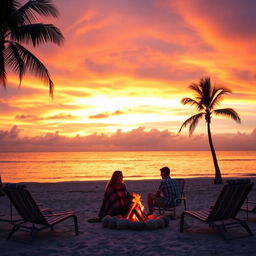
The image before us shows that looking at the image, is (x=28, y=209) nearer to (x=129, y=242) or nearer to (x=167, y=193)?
(x=129, y=242)

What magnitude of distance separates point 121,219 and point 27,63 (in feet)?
28.0

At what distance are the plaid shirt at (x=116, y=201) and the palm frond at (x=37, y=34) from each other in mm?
8305

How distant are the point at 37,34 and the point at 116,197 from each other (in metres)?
8.63

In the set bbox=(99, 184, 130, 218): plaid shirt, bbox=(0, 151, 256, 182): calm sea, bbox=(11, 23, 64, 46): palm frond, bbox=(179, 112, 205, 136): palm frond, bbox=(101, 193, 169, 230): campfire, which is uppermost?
bbox=(11, 23, 64, 46): palm frond

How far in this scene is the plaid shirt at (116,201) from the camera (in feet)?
26.0

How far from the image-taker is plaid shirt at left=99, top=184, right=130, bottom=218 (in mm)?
7914

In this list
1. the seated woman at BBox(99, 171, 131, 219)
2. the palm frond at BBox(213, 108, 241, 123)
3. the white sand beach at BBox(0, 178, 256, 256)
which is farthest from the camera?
the palm frond at BBox(213, 108, 241, 123)

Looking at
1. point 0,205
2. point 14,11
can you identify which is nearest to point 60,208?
point 0,205

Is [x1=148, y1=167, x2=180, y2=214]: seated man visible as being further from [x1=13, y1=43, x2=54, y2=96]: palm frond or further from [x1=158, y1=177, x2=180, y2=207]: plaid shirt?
[x1=13, y1=43, x2=54, y2=96]: palm frond

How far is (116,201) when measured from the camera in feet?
25.9

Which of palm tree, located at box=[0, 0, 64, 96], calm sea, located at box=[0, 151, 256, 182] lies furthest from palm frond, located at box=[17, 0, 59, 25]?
calm sea, located at box=[0, 151, 256, 182]

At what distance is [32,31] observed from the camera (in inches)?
559

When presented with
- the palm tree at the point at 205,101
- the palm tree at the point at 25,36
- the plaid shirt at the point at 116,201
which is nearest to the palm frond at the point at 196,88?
the palm tree at the point at 205,101

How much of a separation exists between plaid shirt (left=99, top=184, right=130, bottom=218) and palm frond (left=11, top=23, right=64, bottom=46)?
327 inches
